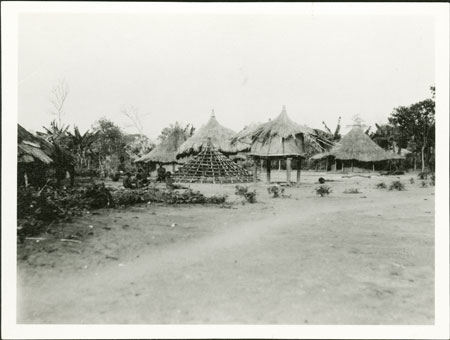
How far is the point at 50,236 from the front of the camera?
582cm

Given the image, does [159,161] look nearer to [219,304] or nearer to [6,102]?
[6,102]

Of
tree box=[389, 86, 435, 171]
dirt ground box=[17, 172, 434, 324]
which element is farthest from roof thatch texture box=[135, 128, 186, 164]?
dirt ground box=[17, 172, 434, 324]

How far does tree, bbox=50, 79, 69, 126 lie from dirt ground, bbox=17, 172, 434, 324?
2260 mm

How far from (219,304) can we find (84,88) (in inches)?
202

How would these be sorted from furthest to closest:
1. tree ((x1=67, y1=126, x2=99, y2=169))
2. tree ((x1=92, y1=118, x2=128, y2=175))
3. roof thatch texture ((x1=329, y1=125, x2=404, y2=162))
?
roof thatch texture ((x1=329, y1=125, x2=404, y2=162)) < tree ((x1=92, y1=118, x2=128, y2=175)) < tree ((x1=67, y1=126, x2=99, y2=169))

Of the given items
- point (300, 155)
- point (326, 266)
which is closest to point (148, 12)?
point (326, 266)

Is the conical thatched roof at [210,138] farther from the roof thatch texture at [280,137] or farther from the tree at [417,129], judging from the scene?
the tree at [417,129]

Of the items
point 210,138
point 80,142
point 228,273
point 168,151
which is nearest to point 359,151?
point 210,138

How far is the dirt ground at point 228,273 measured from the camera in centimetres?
427

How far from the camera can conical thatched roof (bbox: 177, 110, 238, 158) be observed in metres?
22.1

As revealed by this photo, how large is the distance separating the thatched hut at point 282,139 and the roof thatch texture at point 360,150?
456 inches

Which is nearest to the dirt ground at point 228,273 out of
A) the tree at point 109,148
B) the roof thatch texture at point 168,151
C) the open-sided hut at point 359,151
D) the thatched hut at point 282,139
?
the thatched hut at point 282,139

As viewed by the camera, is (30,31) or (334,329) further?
(30,31)

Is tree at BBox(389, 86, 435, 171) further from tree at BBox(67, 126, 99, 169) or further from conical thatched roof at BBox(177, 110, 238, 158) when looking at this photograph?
tree at BBox(67, 126, 99, 169)
